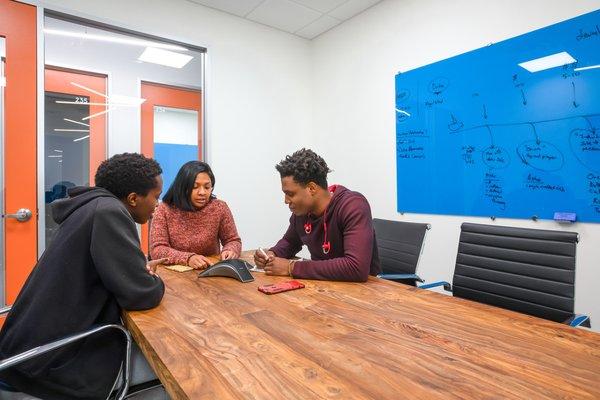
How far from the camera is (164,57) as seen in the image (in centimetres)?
→ 299

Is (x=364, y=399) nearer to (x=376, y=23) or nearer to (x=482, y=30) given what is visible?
(x=482, y=30)

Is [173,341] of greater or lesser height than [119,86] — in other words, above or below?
below

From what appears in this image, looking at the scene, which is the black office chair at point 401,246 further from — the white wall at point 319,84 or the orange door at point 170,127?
the orange door at point 170,127

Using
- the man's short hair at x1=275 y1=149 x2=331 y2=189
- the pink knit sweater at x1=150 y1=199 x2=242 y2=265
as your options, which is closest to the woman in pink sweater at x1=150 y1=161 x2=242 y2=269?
the pink knit sweater at x1=150 y1=199 x2=242 y2=265

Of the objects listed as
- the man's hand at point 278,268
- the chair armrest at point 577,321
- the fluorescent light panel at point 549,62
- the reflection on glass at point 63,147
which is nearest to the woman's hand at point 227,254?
the man's hand at point 278,268

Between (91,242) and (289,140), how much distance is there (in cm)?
274

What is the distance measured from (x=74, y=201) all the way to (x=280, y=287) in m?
0.78

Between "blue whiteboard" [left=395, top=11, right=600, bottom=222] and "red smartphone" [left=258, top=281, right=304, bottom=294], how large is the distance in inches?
64.2

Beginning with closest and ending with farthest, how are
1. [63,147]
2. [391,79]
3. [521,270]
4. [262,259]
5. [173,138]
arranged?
[521,270] < [262,259] < [63,147] < [391,79] < [173,138]

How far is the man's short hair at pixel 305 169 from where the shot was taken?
168 cm

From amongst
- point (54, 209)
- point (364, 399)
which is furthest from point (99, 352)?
point (364, 399)

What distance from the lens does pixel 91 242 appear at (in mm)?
1096

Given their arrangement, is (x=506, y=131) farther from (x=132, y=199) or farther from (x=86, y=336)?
(x=86, y=336)

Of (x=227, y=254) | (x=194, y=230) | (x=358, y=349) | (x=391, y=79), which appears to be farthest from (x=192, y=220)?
(x=391, y=79)
